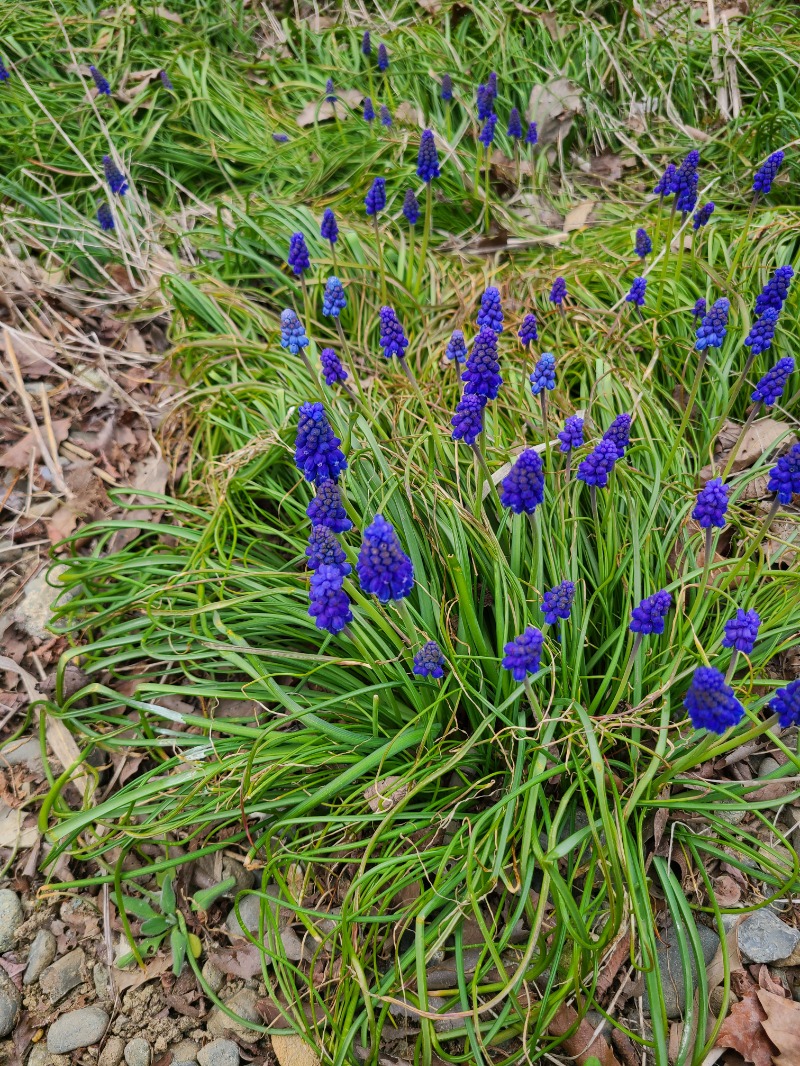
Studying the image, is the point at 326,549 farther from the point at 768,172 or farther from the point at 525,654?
the point at 768,172

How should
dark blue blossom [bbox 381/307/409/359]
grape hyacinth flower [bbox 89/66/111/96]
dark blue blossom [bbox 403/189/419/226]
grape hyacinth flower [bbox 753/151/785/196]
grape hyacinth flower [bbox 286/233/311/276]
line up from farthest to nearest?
grape hyacinth flower [bbox 89/66/111/96], dark blue blossom [bbox 403/189/419/226], grape hyacinth flower [bbox 753/151/785/196], grape hyacinth flower [bbox 286/233/311/276], dark blue blossom [bbox 381/307/409/359]

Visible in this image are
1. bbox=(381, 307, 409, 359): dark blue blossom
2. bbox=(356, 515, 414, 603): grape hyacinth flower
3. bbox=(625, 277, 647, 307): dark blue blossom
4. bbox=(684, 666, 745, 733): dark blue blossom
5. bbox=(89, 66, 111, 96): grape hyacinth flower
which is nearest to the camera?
bbox=(684, 666, 745, 733): dark blue blossom

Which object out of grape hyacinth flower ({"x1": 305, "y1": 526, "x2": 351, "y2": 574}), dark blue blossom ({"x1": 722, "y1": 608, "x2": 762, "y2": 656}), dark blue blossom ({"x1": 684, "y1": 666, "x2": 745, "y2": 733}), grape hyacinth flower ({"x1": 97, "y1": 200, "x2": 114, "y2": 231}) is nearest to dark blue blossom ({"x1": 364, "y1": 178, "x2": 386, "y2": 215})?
grape hyacinth flower ({"x1": 97, "y1": 200, "x2": 114, "y2": 231})

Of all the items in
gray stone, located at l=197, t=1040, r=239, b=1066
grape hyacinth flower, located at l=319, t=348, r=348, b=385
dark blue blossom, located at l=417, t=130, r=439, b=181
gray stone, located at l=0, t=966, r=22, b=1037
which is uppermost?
dark blue blossom, located at l=417, t=130, r=439, b=181

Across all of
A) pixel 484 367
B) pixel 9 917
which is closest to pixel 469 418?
pixel 484 367

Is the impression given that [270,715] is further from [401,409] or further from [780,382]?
[780,382]

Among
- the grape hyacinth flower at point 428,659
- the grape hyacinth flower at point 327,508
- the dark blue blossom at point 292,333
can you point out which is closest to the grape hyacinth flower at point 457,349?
the dark blue blossom at point 292,333

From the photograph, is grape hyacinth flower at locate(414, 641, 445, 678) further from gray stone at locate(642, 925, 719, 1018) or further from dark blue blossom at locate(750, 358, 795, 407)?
dark blue blossom at locate(750, 358, 795, 407)

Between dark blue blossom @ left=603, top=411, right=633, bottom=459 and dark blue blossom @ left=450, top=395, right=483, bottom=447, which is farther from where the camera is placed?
dark blue blossom @ left=603, top=411, right=633, bottom=459
